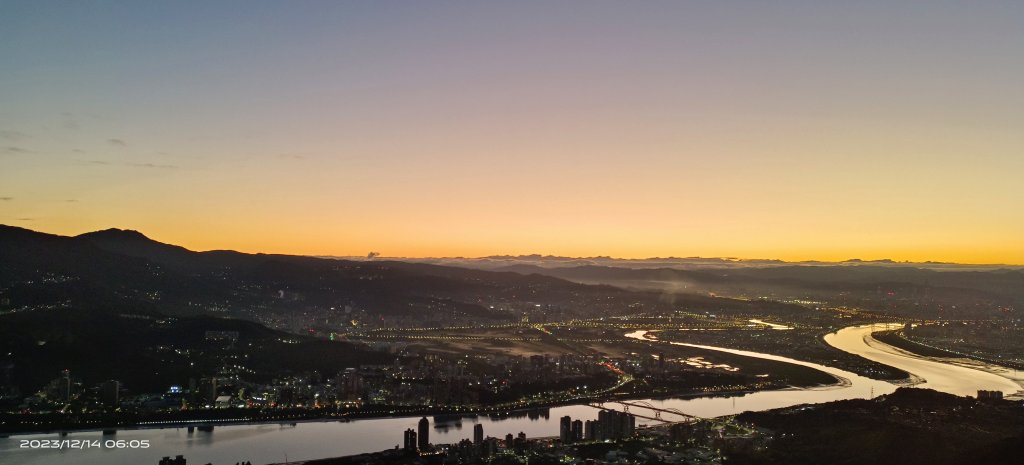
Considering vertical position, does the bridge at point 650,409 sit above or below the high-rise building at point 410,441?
below

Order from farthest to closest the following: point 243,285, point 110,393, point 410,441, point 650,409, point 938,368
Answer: point 243,285, point 938,368, point 650,409, point 110,393, point 410,441

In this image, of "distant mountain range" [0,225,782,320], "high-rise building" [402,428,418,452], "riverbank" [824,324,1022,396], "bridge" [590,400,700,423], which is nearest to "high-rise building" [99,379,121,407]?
"high-rise building" [402,428,418,452]

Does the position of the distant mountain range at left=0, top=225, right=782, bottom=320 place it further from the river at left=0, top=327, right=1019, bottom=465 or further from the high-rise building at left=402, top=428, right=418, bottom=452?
the high-rise building at left=402, top=428, right=418, bottom=452

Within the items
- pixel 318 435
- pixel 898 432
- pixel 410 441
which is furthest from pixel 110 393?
pixel 898 432

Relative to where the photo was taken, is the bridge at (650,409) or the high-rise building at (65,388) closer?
the high-rise building at (65,388)

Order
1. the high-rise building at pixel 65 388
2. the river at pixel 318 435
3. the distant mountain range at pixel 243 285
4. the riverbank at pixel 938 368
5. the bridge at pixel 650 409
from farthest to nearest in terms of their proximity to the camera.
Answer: the distant mountain range at pixel 243 285
the riverbank at pixel 938 368
the bridge at pixel 650 409
the high-rise building at pixel 65 388
the river at pixel 318 435

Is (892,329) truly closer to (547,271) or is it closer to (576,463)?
(576,463)

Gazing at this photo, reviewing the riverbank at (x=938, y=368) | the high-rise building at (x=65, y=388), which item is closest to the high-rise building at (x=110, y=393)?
the high-rise building at (x=65, y=388)

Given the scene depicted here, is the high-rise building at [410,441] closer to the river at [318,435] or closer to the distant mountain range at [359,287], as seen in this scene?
the river at [318,435]

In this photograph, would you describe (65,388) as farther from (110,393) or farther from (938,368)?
(938,368)
